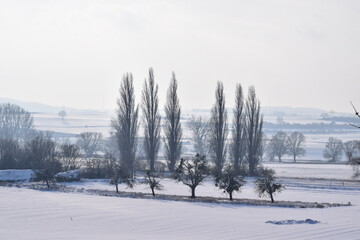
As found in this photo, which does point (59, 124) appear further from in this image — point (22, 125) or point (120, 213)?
point (120, 213)

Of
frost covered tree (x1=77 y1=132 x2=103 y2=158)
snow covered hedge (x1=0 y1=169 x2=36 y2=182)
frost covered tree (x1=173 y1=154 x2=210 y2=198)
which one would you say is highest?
frost covered tree (x1=77 y1=132 x2=103 y2=158)

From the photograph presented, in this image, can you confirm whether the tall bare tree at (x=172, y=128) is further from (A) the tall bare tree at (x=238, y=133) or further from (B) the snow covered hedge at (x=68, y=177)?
(B) the snow covered hedge at (x=68, y=177)

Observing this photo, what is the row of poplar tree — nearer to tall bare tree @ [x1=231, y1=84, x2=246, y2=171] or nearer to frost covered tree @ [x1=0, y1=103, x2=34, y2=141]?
tall bare tree @ [x1=231, y1=84, x2=246, y2=171]

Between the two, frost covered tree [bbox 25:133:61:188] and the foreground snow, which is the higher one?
frost covered tree [bbox 25:133:61:188]

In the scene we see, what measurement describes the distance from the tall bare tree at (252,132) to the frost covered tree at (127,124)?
13.1 metres

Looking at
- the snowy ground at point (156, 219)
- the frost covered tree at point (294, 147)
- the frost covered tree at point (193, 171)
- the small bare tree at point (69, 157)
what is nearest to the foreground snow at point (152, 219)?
the snowy ground at point (156, 219)

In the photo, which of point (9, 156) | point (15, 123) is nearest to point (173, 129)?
point (9, 156)

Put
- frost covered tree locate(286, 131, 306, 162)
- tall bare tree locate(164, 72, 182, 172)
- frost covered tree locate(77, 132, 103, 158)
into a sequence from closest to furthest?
tall bare tree locate(164, 72, 182, 172) < frost covered tree locate(77, 132, 103, 158) < frost covered tree locate(286, 131, 306, 162)

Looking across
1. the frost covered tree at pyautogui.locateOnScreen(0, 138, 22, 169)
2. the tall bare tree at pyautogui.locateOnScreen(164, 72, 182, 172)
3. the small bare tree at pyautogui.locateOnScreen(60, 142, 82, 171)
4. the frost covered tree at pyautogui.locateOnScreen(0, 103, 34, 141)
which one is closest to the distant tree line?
the tall bare tree at pyautogui.locateOnScreen(164, 72, 182, 172)

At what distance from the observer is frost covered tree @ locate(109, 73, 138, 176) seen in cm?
5669

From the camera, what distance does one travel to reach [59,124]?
189250 mm

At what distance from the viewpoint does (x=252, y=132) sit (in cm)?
6097

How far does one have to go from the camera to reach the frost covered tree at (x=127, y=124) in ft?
186

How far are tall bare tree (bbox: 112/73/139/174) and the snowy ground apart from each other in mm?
17979
